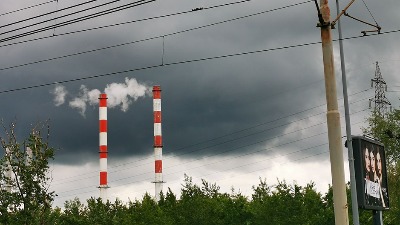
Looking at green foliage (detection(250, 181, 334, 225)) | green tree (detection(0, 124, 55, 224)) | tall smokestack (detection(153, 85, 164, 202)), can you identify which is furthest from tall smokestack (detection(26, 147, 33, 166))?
tall smokestack (detection(153, 85, 164, 202))

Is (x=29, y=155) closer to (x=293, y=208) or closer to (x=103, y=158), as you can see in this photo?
(x=293, y=208)

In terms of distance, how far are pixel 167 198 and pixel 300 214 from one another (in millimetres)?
14919

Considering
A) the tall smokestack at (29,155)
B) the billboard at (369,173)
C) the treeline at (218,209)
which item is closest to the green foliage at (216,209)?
the treeline at (218,209)

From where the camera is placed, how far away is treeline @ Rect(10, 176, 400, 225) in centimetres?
5246

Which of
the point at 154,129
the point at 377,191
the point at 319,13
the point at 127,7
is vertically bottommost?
the point at 377,191

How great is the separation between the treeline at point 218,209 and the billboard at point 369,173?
100ft

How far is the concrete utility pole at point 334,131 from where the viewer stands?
13.3 meters

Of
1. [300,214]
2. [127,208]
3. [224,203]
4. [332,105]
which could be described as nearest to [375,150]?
[332,105]

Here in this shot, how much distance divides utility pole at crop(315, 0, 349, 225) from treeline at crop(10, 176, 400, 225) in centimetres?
3538

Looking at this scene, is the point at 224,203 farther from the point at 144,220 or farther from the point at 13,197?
the point at 13,197

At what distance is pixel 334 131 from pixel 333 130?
0.09 feet

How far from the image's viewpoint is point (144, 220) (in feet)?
197

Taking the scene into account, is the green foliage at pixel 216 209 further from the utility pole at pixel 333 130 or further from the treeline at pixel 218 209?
the utility pole at pixel 333 130

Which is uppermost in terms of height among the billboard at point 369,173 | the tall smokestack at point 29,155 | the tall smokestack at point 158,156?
the tall smokestack at point 158,156
